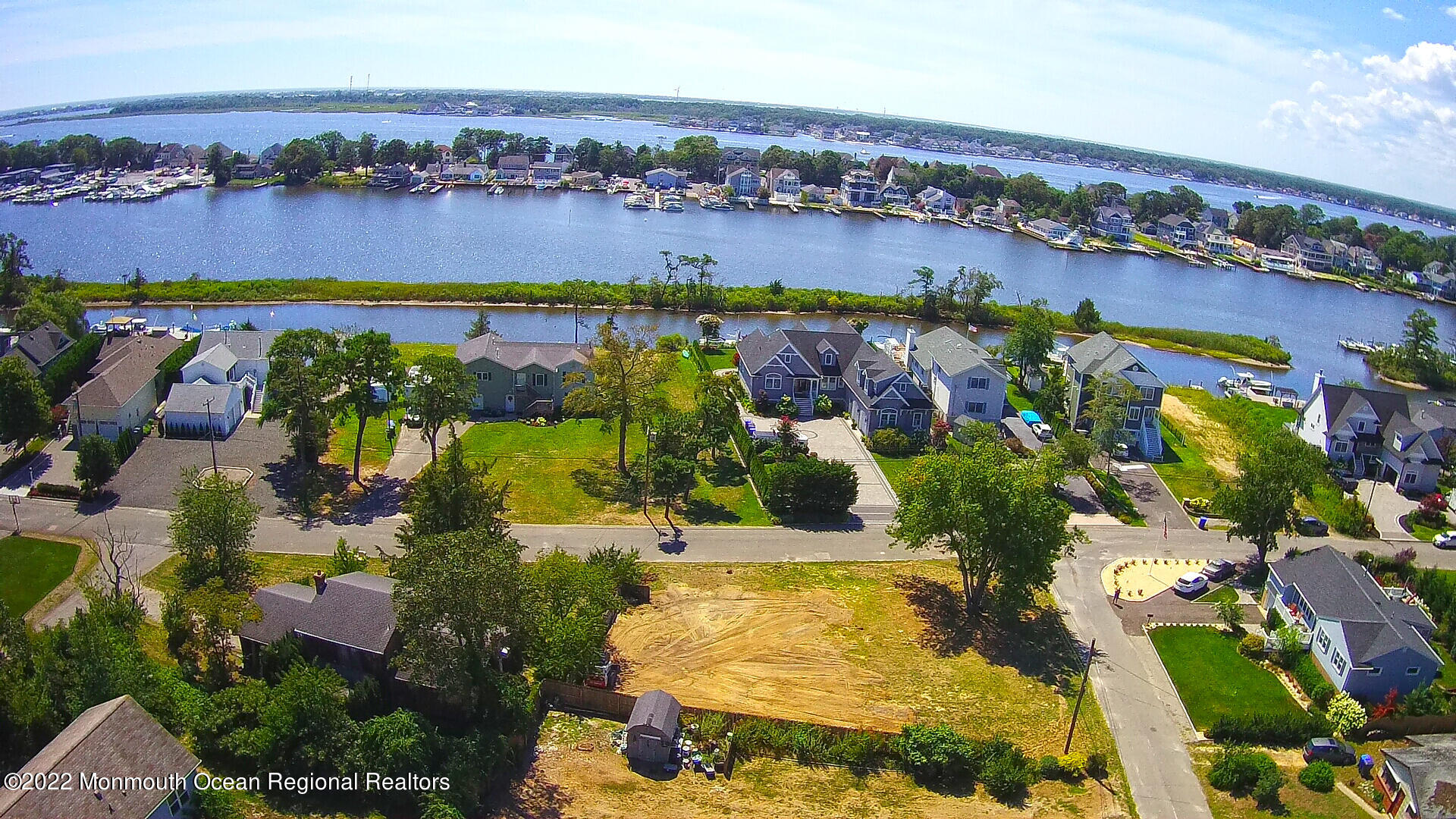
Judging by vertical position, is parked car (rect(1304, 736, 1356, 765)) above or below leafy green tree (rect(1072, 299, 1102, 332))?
below

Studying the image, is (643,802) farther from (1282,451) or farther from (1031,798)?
(1282,451)

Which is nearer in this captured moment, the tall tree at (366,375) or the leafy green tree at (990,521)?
the leafy green tree at (990,521)

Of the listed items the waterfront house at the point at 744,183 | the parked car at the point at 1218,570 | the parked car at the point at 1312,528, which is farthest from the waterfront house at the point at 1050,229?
the parked car at the point at 1218,570

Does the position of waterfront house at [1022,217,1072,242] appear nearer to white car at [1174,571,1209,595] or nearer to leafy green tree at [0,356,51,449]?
white car at [1174,571,1209,595]

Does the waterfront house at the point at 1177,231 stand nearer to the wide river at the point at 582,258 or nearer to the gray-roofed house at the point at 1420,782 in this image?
the wide river at the point at 582,258

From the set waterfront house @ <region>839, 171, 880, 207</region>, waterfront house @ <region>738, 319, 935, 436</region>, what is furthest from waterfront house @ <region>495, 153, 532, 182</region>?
waterfront house @ <region>738, 319, 935, 436</region>

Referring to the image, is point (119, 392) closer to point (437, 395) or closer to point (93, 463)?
point (93, 463)
